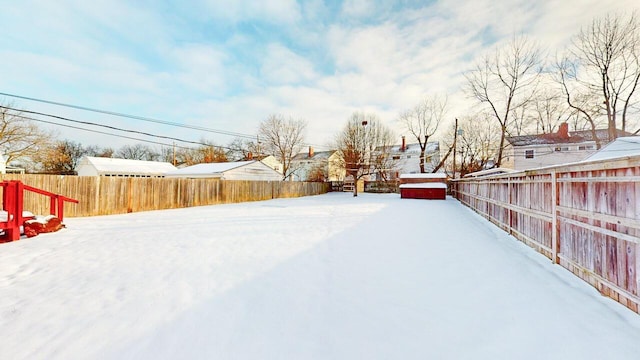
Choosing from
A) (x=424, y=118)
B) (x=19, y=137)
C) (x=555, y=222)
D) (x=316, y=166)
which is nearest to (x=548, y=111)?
(x=424, y=118)

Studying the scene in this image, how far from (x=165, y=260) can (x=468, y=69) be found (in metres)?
27.3

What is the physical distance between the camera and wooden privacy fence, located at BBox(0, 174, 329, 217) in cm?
920

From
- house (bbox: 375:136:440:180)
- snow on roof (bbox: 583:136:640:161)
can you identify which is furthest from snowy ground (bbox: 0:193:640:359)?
house (bbox: 375:136:440:180)

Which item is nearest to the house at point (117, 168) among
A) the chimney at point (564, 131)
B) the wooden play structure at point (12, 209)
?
the wooden play structure at point (12, 209)

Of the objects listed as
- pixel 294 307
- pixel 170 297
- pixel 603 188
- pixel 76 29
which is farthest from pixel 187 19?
pixel 603 188

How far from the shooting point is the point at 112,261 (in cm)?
440

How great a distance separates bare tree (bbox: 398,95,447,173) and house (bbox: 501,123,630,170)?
7.32m

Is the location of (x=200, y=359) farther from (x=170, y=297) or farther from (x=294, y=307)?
(x=170, y=297)

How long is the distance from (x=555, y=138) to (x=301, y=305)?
111ft

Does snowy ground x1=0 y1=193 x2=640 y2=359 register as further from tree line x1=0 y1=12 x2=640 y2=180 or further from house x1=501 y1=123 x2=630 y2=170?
house x1=501 y1=123 x2=630 y2=170

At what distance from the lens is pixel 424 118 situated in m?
30.3

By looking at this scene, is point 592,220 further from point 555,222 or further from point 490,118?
point 490,118

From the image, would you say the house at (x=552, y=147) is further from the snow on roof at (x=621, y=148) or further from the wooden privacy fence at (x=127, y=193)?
the wooden privacy fence at (x=127, y=193)

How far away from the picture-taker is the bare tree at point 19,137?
21188mm
